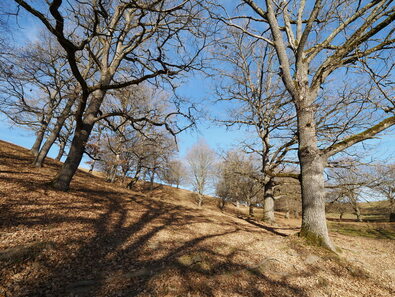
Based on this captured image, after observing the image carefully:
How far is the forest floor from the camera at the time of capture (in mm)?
3004

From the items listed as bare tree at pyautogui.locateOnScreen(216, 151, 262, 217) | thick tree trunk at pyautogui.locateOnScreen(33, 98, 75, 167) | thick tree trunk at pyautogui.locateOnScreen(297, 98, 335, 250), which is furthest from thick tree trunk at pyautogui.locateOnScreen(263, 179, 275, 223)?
thick tree trunk at pyautogui.locateOnScreen(33, 98, 75, 167)

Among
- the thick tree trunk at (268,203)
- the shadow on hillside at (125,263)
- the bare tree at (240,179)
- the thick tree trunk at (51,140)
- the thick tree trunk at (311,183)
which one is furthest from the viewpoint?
the bare tree at (240,179)

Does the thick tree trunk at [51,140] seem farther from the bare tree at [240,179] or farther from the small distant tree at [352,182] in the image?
the small distant tree at [352,182]

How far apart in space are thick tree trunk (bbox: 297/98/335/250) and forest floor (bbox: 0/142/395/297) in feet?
1.44

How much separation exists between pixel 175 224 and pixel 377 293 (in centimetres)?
538

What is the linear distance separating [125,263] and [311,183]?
541cm

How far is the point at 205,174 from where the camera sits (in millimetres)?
30406

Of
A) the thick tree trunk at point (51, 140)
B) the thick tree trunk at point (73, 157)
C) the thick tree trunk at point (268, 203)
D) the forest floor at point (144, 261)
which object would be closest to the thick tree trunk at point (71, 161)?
the thick tree trunk at point (73, 157)

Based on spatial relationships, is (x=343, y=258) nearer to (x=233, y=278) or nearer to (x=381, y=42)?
(x=233, y=278)

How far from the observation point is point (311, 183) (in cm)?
520

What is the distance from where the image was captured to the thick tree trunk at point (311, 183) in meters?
4.96

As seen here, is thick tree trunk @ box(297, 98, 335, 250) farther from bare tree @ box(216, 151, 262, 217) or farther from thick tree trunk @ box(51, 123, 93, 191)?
thick tree trunk @ box(51, 123, 93, 191)

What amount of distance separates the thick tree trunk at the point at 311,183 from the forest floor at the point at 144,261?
44cm

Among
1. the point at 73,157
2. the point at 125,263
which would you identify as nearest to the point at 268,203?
the point at 125,263
